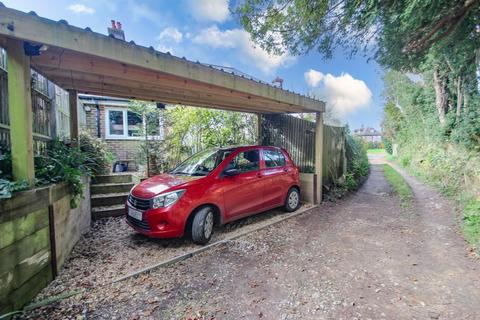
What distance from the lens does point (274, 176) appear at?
5.46 meters

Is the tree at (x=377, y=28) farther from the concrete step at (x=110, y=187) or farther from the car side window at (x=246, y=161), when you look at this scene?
the concrete step at (x=110, y=187)

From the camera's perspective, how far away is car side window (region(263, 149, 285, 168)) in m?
5.47

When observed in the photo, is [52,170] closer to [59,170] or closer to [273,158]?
[59,170]

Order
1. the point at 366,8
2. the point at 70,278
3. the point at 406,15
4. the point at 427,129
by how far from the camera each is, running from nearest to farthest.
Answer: the point at 70,278 < the point at 406,15 < the point at 366,8 < the point at 427,129

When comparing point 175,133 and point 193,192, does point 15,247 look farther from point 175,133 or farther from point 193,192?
point 175,133

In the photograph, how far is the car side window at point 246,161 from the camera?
4.80 meters

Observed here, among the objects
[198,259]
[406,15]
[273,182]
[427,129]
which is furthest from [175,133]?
[427,129]

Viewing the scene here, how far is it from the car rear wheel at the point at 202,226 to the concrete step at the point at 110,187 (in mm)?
2945

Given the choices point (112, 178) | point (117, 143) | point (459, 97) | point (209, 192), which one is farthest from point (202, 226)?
point (459, 97)

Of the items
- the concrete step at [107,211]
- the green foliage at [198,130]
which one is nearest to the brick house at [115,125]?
the green foliage at [198,130]

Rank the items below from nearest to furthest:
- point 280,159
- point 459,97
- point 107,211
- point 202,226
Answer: point 202,226 → point 107,211 → point 280,159 → point 459,97

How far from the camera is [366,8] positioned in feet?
17.3

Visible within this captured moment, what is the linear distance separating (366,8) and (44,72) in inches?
247

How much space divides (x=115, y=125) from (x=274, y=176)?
27.2 ft
